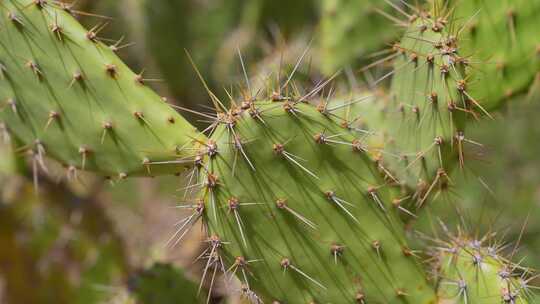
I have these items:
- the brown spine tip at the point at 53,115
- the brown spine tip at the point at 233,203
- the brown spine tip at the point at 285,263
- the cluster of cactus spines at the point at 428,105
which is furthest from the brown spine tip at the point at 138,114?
the cluster of cactus spines at the point at 428,105

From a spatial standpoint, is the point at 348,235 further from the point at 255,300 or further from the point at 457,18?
the point at 457,18

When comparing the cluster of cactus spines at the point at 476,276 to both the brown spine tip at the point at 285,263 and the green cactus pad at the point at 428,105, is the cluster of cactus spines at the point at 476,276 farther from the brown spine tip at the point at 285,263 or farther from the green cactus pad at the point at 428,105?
the brown spine tip at the point at 285,263

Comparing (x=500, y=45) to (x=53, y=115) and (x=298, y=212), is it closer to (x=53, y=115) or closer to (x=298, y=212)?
(x=298, y=212)

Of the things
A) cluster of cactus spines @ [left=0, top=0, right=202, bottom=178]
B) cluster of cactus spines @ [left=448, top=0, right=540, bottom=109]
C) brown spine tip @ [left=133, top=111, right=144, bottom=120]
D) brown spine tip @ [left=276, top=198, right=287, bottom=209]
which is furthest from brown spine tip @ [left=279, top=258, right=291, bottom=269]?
cluster of cactus spines @ [left=448, top=0, right=540, bottom=109]

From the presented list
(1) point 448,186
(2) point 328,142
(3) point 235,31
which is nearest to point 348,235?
(2) point 328,142

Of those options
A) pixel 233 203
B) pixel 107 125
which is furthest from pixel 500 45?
pixel 107 125
